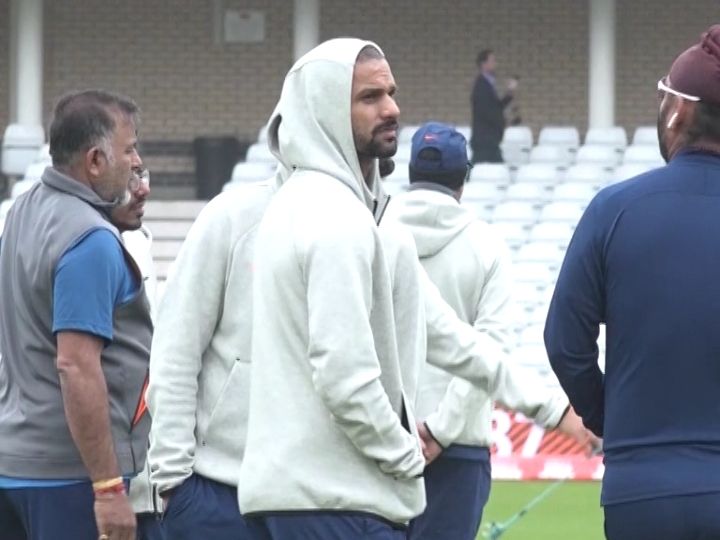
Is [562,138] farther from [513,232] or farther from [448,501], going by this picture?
[448,501]

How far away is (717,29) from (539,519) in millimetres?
7793

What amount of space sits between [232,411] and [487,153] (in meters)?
18.0

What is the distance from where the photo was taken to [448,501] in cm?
680

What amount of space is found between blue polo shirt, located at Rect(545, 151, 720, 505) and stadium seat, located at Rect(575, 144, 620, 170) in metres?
→ 18.0

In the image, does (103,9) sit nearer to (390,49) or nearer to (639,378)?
(390,49)

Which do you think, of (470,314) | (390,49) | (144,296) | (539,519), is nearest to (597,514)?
(539,519)

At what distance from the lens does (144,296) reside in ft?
18.2

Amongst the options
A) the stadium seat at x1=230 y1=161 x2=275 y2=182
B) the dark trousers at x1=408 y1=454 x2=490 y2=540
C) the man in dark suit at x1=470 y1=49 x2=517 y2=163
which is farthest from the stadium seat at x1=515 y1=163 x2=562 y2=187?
the dark trousers at x1=408 y1=454 x2=490 y2=540

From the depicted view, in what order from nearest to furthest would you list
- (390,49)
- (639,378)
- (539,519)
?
(639,378) < (539,519) < (390,49)

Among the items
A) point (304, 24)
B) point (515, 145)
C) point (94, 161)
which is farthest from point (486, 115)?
point (94, 161)

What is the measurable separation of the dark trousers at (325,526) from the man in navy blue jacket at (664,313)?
528 millimetres

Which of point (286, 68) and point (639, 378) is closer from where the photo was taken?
point (639, 378)

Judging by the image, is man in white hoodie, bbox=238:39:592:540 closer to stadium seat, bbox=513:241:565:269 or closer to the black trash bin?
stadium seat, bbox=513:241:565:269

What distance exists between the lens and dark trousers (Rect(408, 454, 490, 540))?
6785mm
